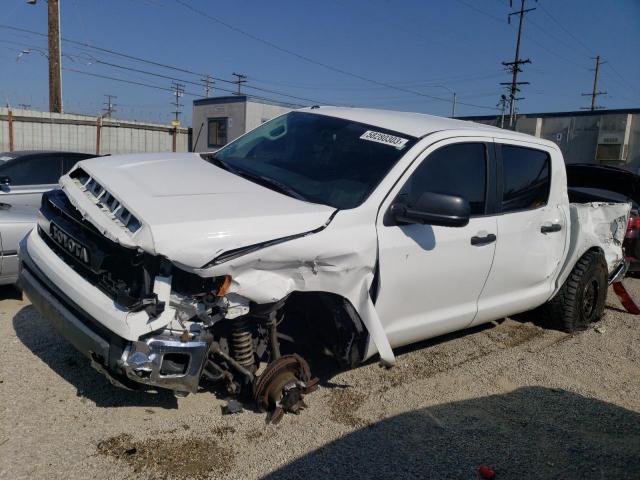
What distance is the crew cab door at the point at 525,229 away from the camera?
4.27 meters

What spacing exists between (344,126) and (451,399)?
6.78ft

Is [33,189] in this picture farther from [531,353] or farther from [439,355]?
[531,353]

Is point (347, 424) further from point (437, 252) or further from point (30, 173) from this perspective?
point (30, 173)

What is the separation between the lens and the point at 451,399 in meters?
3.93

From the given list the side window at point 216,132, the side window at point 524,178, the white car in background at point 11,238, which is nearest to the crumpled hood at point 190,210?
the white car in background at point 11,238

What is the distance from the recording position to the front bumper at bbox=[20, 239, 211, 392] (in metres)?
2.73

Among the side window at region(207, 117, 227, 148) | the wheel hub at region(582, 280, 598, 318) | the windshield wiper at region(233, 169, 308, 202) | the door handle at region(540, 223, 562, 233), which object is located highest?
the side window at region(207, 117, 227, 148)

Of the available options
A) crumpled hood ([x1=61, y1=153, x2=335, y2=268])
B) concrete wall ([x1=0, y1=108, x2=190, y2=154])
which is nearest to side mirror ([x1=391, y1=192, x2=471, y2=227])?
crumpled hood ([x1=61, y1=153, x2=335, y2=268])

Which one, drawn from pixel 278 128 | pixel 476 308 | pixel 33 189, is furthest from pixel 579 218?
pixel 33 189

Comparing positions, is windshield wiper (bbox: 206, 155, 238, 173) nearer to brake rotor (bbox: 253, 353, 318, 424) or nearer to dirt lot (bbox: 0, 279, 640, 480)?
brake rotor (bbox: 253, 353, 318, 424)

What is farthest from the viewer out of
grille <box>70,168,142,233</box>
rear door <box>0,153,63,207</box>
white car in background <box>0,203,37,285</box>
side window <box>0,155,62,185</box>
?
side window <box>0,155,62,185</box>

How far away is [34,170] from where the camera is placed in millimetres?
6965

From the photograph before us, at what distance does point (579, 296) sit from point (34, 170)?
249 inches

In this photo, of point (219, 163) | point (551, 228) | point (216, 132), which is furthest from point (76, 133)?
point (551, 228)
